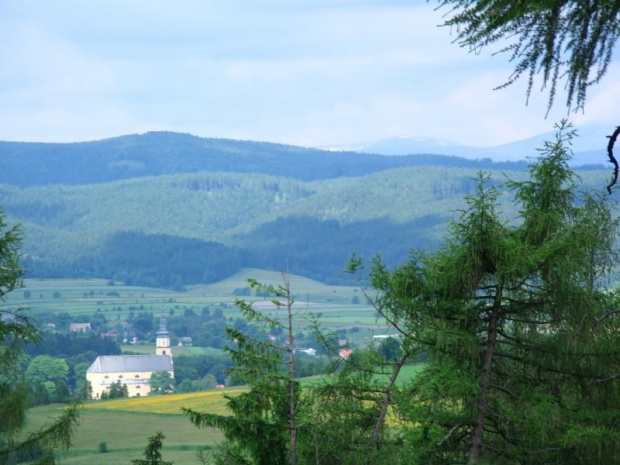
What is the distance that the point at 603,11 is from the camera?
337 centimetres

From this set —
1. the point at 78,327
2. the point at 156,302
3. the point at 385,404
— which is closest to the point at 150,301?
the point at 156,302

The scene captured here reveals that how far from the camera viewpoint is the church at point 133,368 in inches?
4776

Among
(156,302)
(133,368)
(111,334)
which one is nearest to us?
(133,368)

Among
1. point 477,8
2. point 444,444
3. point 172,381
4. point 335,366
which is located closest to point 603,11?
point 477,8

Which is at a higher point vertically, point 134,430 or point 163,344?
point 134,430

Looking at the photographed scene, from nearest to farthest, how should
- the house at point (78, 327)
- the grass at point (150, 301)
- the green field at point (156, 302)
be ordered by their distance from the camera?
1. the house at point (78, 327)
2. the green field at point (156, 302)
3. the grass at point (150, 301)

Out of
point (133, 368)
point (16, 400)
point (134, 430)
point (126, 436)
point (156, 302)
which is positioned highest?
point (16, 400)

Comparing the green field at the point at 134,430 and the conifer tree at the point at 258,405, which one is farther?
the green field at the point at 134,430

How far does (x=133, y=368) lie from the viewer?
136m

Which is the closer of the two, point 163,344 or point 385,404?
point 385,404

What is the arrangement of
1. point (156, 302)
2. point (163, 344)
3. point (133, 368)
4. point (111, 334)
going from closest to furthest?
point (133, 368) → point (163, 344) → point (111, 334) → point (156, 302)

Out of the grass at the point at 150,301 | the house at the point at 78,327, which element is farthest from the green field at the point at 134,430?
the house at the point at 78,327

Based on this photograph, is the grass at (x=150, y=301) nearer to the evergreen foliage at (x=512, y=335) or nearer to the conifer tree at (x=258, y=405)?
the evergreen foliage at (x=512, y=335)

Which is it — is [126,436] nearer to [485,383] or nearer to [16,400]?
[16,400]
